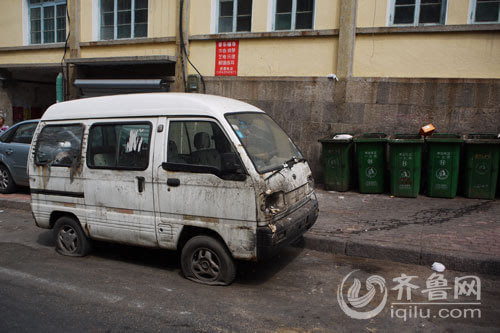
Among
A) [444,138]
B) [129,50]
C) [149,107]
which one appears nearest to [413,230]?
[444,138]

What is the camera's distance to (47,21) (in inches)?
540

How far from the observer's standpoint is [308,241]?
5.83 metres

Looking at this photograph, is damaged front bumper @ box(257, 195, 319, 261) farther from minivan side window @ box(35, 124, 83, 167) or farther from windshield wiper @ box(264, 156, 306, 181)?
minivan side window @ box(35, 124, 83, 167)

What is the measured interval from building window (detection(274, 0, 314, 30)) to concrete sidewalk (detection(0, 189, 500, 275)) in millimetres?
4375

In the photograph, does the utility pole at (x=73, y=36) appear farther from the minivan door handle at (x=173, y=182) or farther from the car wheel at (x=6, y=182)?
the minivan door handle at (x=173, y=182)

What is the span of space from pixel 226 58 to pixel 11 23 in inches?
342

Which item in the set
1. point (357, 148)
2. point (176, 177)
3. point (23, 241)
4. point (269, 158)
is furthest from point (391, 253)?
point (23, 241)

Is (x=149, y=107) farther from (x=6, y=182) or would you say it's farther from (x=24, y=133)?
(x=6, y=182)

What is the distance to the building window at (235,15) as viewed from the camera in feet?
34.6

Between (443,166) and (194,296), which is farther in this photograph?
(443,166)

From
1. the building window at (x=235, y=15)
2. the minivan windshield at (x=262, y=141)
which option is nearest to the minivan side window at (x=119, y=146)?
the minivan windshield at (x=262, y=141)

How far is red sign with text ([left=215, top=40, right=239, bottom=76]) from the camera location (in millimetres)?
10500

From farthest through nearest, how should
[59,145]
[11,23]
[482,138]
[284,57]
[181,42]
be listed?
[11,23] < [181,42] < [284,57] < [482,138] < [59,145]

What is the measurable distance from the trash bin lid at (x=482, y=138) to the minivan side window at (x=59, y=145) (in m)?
6.43
